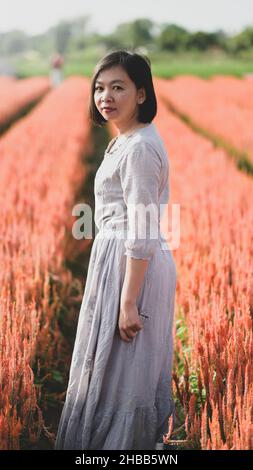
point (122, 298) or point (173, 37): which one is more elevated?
point (173, 37)

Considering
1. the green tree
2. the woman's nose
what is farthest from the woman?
the green tree

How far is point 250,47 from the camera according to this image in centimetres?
3253

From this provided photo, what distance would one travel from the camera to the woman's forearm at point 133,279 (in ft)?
5.46

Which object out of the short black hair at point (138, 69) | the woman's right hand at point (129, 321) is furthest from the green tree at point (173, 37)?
the woman's right hand at point (129, 321)

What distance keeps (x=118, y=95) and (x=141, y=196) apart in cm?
31

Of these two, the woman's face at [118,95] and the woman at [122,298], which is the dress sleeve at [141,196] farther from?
the woman's face at [118,95]

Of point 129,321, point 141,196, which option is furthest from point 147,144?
point 129,321

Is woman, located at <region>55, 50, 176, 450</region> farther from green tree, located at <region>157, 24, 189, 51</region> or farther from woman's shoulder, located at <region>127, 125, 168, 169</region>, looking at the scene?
green tree, located at <region>157, 24, 189, 51</region>

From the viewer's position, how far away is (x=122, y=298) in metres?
1.71

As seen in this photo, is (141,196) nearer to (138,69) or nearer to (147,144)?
(147,144)

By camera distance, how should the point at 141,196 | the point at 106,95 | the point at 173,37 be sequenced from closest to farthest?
1. the point at 141,196
2. the point at 106,95
3. the point at 173,37

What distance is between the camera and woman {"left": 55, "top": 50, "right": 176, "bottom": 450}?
66.4 inches

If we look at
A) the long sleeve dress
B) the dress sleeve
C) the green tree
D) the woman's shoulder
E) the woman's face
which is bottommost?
the long sleeve dress
